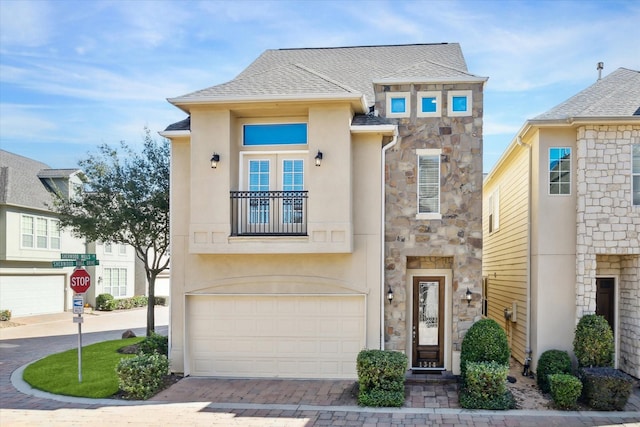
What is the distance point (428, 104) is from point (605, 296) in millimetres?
6256

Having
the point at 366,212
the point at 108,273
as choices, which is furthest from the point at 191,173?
the point at 108,273

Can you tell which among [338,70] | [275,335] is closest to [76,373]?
[275,335]

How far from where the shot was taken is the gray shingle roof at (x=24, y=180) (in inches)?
1006

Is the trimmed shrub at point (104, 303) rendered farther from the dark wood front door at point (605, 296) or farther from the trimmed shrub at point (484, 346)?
the dark wood front door at point (605, 296)

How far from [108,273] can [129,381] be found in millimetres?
23039

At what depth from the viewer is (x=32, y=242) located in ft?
87.3

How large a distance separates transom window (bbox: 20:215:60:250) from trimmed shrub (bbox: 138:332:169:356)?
1497cm

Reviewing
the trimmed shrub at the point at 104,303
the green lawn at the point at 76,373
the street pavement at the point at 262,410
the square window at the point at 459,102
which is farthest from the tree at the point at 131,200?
the trimmed shrub at the point at 104,303

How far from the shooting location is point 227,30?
11.9m

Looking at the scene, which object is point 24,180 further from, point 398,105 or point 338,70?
point 398,105

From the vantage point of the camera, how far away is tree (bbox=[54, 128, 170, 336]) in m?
16.3

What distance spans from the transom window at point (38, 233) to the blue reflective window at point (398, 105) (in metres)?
18.8

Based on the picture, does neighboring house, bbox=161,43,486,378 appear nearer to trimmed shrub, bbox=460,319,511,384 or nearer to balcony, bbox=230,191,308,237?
balcony, bbox=230,191,308,237

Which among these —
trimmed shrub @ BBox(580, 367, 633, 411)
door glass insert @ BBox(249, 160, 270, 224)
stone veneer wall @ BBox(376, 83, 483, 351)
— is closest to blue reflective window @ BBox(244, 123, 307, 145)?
door glass insert @ BBox(249, 160, 270, 224)
